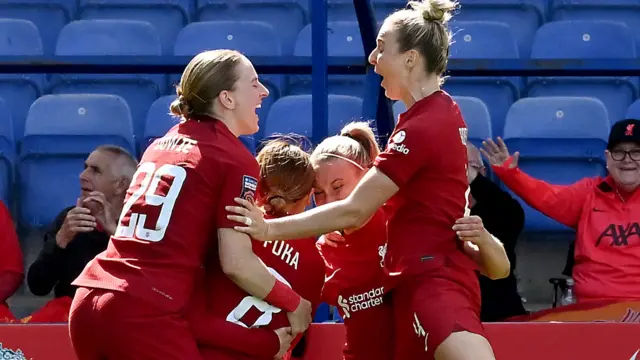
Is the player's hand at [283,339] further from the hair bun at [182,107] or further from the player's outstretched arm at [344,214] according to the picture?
the hair bun at [182,107]

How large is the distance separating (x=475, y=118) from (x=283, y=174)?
2.47 meters

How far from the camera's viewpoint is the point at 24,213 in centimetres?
527

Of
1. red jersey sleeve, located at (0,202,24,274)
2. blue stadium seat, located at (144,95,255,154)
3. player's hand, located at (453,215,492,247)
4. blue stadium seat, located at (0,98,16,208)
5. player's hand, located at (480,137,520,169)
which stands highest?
player's hand, located at (453,215,492,247)

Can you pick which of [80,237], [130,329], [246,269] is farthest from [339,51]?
[130,329]

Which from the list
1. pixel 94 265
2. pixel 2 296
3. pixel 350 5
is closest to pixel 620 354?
pixel 94 265

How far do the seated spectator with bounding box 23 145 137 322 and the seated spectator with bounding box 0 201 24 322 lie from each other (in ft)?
0.52

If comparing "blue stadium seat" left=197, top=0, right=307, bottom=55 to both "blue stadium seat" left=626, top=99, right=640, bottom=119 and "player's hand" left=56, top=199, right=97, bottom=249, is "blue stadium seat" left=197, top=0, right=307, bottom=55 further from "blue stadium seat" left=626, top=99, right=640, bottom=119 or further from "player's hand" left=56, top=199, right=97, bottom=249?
"player's hand" left=56, top=199, right=97, bottom=249

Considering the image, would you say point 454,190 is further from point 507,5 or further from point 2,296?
point 507,5

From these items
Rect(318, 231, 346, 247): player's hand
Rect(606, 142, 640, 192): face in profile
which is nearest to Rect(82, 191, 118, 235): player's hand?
Rect(318, 231, 346, 247): player's hand

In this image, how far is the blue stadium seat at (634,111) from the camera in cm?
554

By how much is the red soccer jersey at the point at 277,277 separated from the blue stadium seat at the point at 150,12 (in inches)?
147

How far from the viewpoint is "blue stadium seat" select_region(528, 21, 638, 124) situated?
5.93 m

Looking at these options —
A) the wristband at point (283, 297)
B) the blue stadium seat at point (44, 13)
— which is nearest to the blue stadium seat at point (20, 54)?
the blue stadium seat at point (44, 13)

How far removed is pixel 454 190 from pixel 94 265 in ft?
3.42
